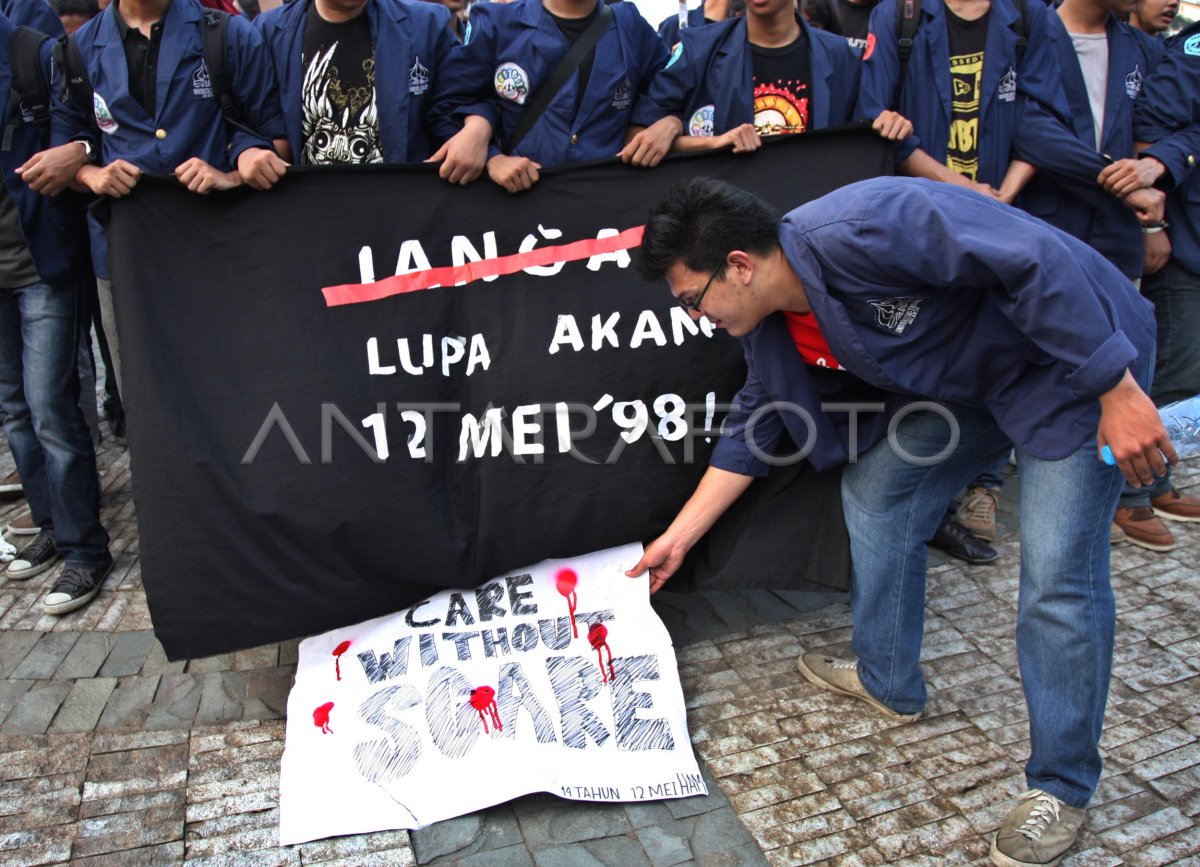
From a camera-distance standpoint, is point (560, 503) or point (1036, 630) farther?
point (560, 503)

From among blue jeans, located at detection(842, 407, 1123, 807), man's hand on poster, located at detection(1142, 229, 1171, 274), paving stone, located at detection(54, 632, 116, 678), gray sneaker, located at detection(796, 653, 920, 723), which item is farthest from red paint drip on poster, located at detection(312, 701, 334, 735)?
man's hand on poster, located at detection(1142, 229, 1171, 274)

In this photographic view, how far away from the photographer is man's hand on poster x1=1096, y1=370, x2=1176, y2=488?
212 centimetres

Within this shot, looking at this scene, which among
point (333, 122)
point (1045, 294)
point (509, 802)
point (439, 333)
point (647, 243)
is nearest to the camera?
point (1045, 294)

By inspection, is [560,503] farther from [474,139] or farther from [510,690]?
[474,139]

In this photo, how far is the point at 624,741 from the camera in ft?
8.86

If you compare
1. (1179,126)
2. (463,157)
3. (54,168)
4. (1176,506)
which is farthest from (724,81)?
(1176,506)

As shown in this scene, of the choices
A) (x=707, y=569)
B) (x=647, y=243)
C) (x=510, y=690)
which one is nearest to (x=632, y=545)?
(x=707, y=569)

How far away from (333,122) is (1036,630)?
2.64m

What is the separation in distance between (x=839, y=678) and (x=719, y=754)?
496 millimetres

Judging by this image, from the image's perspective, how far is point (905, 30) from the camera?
11.9 ft

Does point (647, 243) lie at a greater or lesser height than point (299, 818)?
greater

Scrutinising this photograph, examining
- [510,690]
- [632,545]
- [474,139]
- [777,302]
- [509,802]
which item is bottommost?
[509,802]

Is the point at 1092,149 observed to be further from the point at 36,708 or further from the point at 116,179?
the point at 36,708

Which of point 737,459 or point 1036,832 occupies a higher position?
point 737,459
